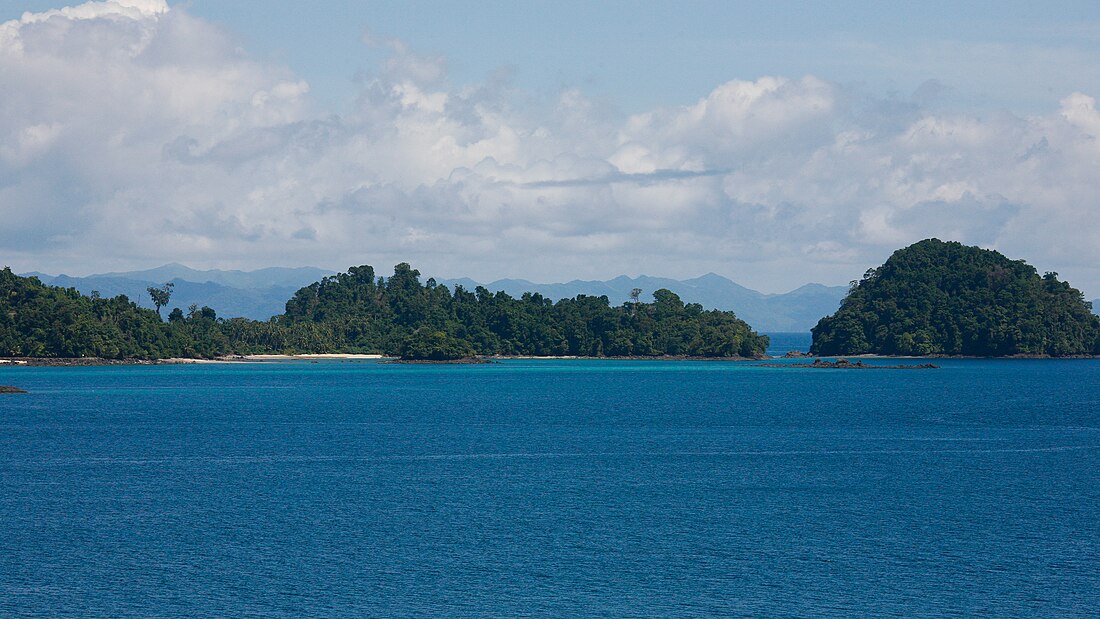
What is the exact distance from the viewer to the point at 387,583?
142 feet

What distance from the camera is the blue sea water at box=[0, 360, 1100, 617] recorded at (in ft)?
136

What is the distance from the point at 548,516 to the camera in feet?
186

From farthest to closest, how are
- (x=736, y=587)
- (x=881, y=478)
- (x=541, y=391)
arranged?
(x=541, y=391)
(x=881, y=478)
(x=736, y=587)

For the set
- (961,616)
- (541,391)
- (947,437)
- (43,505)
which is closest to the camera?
(961,616)

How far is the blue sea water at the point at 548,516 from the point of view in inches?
1629

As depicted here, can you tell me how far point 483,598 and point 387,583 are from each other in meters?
4.15

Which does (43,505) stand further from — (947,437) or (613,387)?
(613,387)

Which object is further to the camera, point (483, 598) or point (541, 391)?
point (541, 391)

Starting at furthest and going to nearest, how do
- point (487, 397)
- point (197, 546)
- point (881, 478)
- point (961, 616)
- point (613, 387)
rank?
point (613, 387)
point (487, 397)
point (881, 478)
point (197, 546)
point (961, 616)

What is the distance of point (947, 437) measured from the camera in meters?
97.4

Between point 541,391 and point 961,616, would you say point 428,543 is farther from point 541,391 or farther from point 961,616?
point 541,391

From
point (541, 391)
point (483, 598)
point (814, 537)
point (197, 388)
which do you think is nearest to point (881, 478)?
point (814, 537)

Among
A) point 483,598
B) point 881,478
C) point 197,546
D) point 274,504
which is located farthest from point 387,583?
point 881,478

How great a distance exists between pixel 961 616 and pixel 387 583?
64.6 ft
